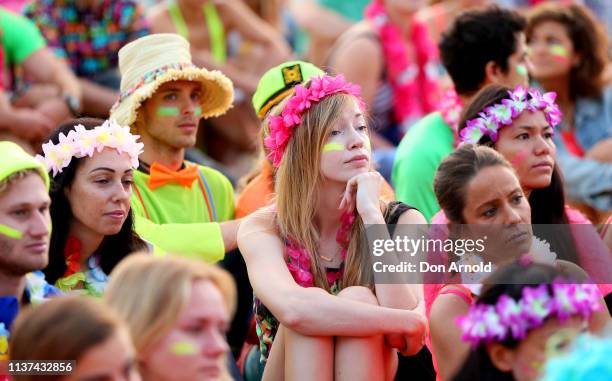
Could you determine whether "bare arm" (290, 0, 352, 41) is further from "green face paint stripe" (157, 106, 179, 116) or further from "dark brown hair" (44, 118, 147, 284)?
"dark brown hair" (44, 118, 147, 284)

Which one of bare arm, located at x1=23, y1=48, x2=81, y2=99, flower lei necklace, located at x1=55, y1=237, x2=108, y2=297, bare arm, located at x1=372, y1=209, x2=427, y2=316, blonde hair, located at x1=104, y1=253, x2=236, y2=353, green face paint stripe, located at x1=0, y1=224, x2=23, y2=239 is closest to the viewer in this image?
blonde hair, located at x1=104, y1=253, x2=236, y2=353

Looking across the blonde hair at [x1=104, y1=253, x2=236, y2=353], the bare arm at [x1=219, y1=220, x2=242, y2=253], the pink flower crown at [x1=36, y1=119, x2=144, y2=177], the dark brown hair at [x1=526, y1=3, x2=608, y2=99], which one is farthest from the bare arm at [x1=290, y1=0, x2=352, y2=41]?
the blonde hair at [x1=104, y1=253, x2=236, y2=353]

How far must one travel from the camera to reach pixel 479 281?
4371mm

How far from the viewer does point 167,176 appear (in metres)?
5.43

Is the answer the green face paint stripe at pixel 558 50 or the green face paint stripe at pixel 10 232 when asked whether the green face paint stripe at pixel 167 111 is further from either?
the green face paint stripe at pixel 558 50

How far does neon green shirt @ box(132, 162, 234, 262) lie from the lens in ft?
16.6

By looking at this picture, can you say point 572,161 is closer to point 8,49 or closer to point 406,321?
point 406,321

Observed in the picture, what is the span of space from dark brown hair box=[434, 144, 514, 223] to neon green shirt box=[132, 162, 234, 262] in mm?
1019

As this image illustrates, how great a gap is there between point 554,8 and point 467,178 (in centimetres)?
306

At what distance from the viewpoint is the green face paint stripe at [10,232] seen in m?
4.04

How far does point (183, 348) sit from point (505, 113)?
242 centimetres

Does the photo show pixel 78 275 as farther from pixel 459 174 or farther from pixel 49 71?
pixel 49 71

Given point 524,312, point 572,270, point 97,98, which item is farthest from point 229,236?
point 97,98

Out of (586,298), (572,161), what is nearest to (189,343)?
(586,298)
